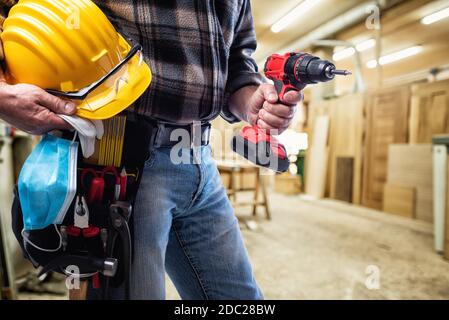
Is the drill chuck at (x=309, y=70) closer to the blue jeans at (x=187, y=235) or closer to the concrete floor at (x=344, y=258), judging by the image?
the blue jeans at (x=187, y=235)

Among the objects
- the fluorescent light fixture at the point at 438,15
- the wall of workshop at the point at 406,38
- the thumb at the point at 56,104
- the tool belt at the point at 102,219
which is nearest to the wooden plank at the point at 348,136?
the wall of workshop at the point at 406,38

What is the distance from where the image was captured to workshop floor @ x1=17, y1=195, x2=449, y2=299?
171 cm

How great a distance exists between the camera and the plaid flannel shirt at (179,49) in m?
0.49

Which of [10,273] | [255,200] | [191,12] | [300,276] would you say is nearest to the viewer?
[191,12]

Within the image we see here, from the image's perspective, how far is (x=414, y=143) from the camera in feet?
10.9

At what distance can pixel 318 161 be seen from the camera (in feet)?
15.3

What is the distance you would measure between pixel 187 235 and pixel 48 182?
0.28 meters

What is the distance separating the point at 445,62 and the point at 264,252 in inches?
329

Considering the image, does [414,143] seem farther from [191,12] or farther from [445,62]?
[445,62]

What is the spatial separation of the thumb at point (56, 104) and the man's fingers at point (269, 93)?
33 centimetres

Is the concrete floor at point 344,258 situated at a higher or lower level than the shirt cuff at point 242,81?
lower

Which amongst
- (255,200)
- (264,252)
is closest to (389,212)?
(255,200)

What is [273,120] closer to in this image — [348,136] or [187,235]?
[187,235]

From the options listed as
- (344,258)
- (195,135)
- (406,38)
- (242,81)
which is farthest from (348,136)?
(195,135)
